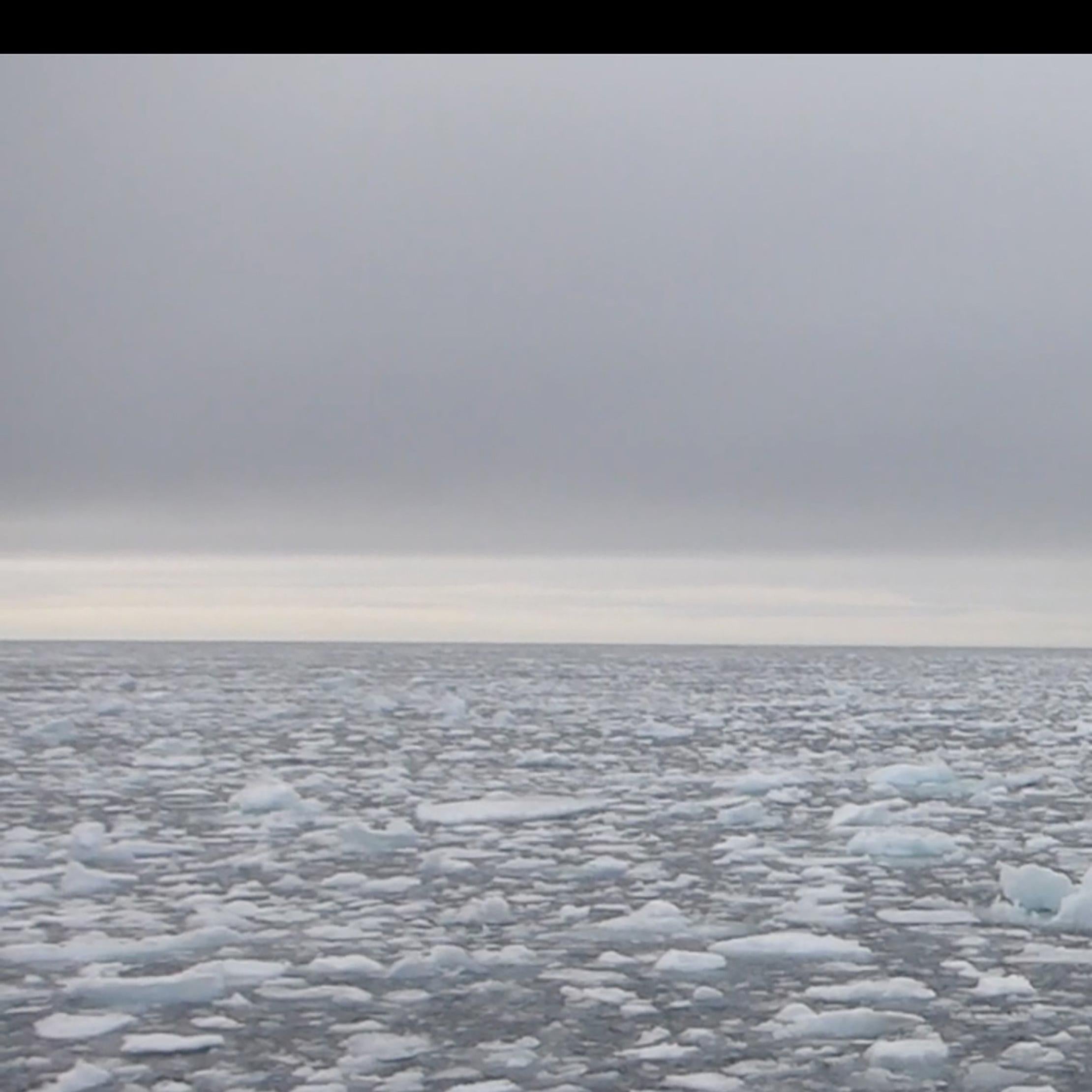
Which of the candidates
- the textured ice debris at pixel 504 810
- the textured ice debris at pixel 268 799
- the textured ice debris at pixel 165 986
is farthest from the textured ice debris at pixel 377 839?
the textured ice debris at pixel 165 986

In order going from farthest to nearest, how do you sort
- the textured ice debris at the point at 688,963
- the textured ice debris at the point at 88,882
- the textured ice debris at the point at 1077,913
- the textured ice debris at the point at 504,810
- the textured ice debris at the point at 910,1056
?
the textured ice debris at the point at 504,810 → the textured ice debris at the point at 88,882 → the textured ice debris at the point at 1077,913 → the textured ice debris at the point at 688,963 → the textured ice debris at the point at 910,1056

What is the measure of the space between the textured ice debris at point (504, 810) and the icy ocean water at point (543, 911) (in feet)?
0.13

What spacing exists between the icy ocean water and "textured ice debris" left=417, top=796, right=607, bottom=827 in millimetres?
40

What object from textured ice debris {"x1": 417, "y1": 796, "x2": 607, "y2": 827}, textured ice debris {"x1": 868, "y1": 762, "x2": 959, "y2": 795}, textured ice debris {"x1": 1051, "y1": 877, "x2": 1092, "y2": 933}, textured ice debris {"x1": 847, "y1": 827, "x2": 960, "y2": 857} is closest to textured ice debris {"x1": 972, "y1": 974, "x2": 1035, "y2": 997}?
textured ice debris {"x1": 1051, "y1": 877, "x2": 1092, "y2": 933}

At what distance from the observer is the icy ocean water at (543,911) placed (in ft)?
12.4

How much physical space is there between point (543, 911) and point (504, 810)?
2.64 m

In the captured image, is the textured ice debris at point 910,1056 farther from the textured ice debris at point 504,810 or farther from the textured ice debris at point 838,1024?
the textured ice debris at point 504,810

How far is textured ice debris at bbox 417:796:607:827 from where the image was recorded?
7852 mm

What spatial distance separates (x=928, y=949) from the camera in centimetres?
494

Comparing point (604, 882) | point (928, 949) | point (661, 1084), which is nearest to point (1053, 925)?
point (928, 949)

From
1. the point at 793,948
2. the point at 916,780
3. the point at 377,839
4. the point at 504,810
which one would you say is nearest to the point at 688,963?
the point at 793,948
